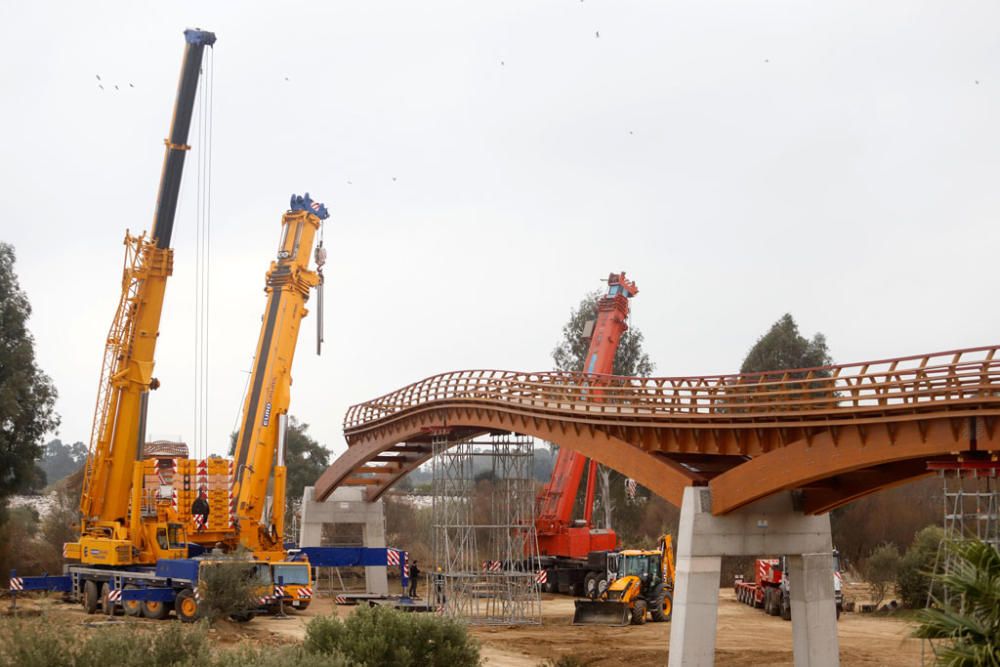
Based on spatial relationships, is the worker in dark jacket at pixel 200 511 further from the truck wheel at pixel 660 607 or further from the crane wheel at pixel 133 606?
the truck wheel at pixel 660 607

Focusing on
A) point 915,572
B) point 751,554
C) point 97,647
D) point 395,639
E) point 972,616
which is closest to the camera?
point 972,616

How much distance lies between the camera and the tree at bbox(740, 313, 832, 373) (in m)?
78.5

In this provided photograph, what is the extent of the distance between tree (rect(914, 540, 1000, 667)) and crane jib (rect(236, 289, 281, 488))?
93.5ft

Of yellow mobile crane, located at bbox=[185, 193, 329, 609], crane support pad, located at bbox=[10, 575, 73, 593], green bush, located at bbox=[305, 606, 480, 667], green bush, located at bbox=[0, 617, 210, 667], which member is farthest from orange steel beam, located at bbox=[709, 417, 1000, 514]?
crane support pad, located at bbox=[10, 575, 73, 593]

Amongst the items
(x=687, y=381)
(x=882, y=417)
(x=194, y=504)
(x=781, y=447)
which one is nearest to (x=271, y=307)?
(x=194, y=504)

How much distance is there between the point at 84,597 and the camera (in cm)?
3944

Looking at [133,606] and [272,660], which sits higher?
[133,606]

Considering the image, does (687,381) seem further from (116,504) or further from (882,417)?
(116,504)

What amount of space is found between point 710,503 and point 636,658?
6.07 m

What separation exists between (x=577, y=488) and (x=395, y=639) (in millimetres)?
35497

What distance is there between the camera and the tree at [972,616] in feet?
42.3

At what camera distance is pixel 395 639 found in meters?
20.7

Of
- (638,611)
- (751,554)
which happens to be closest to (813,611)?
(751,554)

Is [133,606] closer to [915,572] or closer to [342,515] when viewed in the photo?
[342,515]
